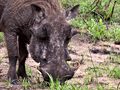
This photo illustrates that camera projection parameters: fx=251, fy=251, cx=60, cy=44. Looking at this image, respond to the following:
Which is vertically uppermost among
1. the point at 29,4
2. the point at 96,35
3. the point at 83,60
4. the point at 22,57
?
the point at 29,4

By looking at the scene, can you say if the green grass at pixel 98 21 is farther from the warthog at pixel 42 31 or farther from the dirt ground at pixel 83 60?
the warthog at pixel 42 31

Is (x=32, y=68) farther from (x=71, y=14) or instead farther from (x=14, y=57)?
(x=71, y=14)

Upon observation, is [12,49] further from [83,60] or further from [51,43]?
[83,60]

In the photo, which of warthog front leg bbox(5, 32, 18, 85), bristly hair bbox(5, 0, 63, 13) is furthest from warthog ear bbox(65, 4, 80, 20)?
warthog front leg bbox(5, 32, 18, 85)

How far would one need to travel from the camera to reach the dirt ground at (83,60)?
3.36m

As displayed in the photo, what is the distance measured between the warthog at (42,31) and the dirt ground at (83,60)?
0.41 m

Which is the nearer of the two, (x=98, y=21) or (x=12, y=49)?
(x=12, y=49)

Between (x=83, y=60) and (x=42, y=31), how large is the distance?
6.00ft

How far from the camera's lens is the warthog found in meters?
2.76

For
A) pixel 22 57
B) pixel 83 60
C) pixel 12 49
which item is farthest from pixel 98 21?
pixel 12 49

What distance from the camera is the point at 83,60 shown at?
4520mm

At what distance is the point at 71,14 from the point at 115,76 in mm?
1130

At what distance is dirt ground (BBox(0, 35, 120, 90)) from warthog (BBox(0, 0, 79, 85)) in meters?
0.41

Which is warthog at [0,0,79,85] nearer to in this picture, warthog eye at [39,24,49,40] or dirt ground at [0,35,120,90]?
warthog eye at [39,24,49,40]
